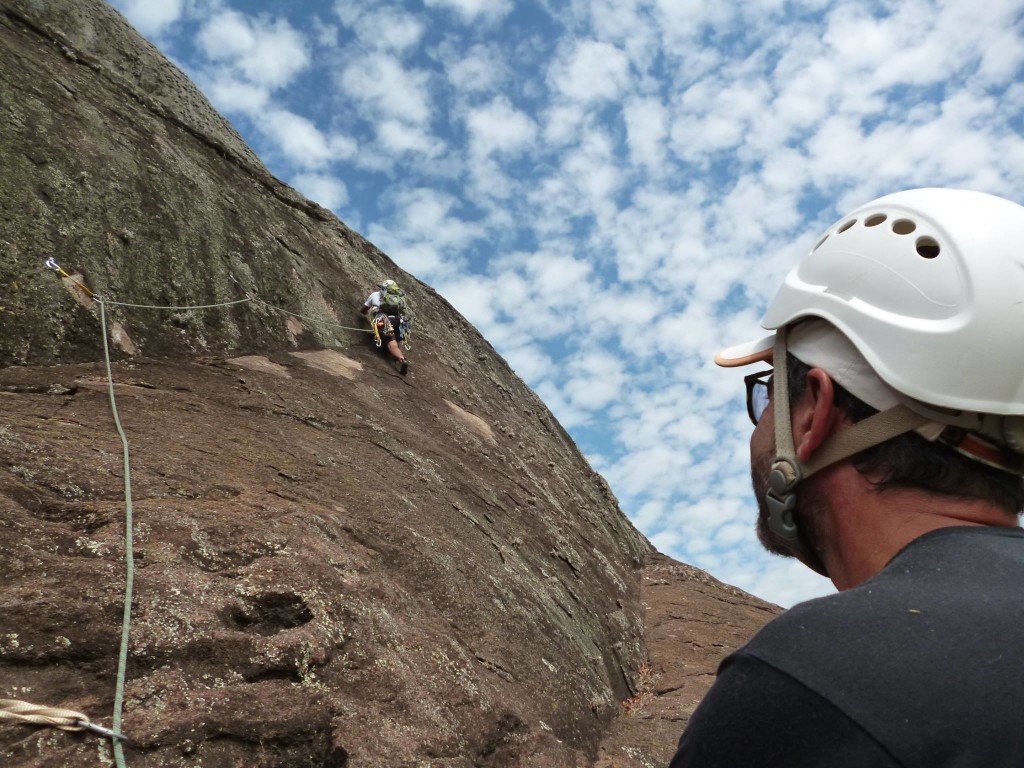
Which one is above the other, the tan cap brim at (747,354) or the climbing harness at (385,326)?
the climbing harness at (385,326)

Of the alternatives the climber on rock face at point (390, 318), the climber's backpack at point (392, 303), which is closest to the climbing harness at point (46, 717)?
the climber on rock face at point (390, 318)

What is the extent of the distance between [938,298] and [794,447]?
590mm

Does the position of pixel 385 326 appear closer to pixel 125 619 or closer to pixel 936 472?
pixel 125 619

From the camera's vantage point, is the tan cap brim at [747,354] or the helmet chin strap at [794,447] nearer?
the helmet chin strap at [794,447]

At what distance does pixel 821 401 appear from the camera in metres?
2.20

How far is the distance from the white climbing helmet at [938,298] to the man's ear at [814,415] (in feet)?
0.47

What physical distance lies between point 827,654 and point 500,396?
1822 centimetres

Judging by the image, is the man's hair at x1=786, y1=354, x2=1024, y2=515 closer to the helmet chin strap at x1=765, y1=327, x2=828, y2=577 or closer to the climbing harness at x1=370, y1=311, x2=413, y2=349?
the helmet chin strap at x1=765, y1=327, x2=828, y2=577

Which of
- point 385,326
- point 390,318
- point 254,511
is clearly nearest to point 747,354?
point 254,511

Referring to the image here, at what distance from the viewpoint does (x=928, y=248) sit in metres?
2.28

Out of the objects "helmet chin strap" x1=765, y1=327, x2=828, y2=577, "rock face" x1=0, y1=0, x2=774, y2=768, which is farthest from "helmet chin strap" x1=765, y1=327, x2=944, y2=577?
"rock face" x1=0, y1=0, x2=774, y2=768

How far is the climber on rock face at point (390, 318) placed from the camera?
1504cm

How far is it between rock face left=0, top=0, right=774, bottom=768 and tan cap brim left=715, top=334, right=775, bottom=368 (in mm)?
3614

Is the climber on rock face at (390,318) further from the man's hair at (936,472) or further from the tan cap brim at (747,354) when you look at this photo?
the man's hair at (936,472)
